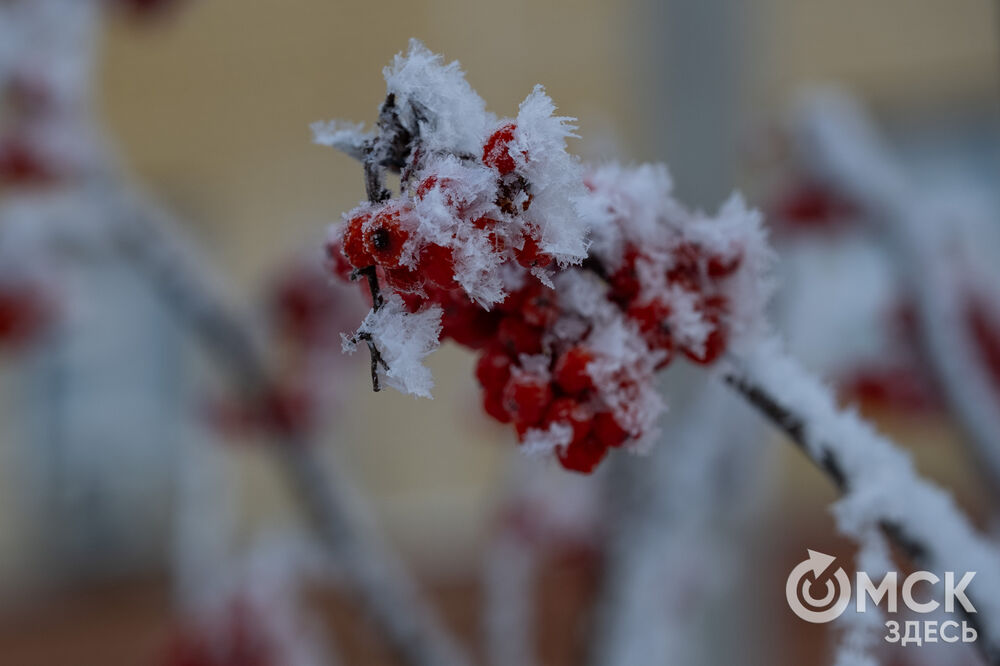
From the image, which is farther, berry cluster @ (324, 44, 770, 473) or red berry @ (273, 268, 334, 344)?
red berry @ (273, 268, 334, 344)

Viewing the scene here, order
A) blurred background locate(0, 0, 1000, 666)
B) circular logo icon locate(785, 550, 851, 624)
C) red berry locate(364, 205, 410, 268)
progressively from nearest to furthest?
red berry locate(364, 205, 410, 268)
circular logo icon locate(785, 550, 851, 624)
blurred background locate(0, 0, 1000, 666)

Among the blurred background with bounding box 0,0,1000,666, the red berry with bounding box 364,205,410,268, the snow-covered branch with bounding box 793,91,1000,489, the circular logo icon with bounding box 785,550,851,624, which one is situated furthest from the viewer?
the blurred background with bounding box 0,0,1000,666

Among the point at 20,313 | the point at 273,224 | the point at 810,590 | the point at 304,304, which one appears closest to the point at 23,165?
the point at 20,313

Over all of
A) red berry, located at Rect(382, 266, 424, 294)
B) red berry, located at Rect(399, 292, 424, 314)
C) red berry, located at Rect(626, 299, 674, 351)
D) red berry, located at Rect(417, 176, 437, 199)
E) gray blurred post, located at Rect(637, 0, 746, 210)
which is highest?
gray blurred post, located at Rect(637, 0, 746, 210)

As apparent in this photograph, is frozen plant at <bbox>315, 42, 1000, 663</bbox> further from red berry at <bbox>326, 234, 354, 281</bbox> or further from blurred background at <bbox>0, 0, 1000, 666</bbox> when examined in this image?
blurred background at <bbox>0, 0, 1000, 666</bbox>

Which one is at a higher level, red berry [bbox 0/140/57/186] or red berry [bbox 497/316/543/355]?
red berry [bbox 0/140/57/186]

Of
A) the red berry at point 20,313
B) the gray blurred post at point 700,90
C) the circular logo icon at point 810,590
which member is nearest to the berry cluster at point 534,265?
the circular logo icon at point 810,590

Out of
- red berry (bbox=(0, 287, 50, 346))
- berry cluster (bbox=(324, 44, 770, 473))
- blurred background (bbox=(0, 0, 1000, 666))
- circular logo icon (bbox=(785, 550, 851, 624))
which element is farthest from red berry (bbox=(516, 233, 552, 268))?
blurred background (bbox=(0, 0, 1000, 666))

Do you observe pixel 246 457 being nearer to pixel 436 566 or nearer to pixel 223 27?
pixel 436 566
